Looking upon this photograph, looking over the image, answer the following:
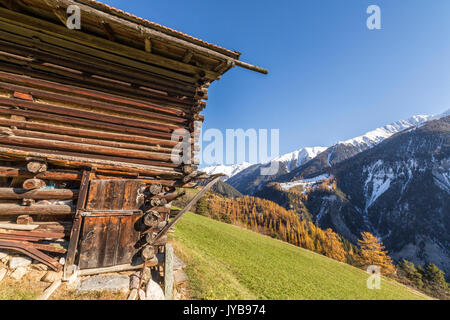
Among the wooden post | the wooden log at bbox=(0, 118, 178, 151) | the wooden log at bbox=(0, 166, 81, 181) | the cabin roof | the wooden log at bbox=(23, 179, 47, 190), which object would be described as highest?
the cabin roof

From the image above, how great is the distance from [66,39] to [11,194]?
463 cm

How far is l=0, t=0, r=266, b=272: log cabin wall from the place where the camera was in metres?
5.10

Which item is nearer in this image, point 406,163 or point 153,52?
point 153,52

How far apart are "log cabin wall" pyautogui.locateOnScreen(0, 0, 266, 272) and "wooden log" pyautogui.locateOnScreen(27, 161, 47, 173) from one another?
19 mm

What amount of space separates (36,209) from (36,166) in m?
1.17

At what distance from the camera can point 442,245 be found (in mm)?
105688

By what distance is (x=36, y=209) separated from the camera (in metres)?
5.06

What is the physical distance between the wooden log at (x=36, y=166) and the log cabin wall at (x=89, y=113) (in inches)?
0.8

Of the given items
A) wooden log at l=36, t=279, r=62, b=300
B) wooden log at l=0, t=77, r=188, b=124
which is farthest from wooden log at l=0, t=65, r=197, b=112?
wooden log at l=36, t=279, r=62, b=300

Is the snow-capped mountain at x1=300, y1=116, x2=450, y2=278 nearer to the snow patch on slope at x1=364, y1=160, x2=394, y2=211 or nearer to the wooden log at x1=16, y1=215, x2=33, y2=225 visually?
the snow patch on slope at x1=364, y1=160, x2=394, y2=211

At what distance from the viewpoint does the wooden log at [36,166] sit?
4851 millimetres

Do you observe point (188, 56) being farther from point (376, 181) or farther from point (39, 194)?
point (376, 181)

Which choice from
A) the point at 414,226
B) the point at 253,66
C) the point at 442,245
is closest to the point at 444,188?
the point at 414,226
